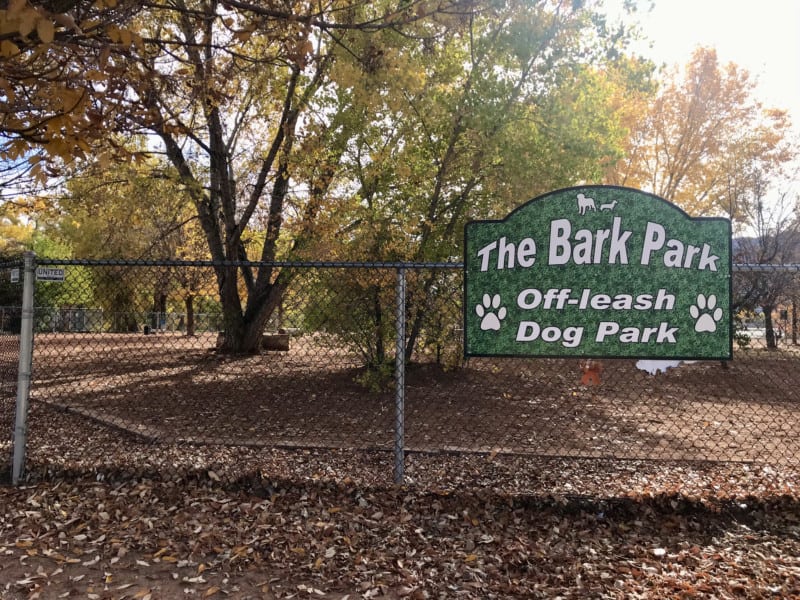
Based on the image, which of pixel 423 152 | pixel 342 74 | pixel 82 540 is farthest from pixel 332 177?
pixel 82 540

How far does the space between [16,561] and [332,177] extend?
714 cm

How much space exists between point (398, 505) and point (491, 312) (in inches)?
55.6

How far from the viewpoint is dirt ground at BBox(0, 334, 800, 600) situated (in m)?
2.95

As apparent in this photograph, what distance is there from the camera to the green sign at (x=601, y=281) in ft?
12.3

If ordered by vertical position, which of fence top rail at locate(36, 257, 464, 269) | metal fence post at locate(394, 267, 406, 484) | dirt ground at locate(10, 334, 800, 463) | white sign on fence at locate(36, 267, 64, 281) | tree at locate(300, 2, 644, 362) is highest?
tree at locate(300, 2, 644, 362)

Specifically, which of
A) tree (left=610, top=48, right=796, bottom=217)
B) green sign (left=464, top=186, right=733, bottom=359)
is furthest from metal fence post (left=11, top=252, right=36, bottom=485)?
tree (left=610, top=48, right=796, bottom=217)

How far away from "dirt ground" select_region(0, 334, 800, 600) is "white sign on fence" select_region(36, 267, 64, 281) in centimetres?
138

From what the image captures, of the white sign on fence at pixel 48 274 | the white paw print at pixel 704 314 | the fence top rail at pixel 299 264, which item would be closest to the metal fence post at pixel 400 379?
the fence top rail at pixel 299 264

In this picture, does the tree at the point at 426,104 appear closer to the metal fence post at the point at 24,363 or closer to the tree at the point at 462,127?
the tree at the point at 462,127

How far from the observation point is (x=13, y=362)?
31.3 feet

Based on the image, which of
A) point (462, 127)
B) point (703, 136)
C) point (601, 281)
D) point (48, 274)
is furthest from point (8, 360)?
point (703, 136)

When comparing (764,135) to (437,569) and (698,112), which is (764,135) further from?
(437,569)

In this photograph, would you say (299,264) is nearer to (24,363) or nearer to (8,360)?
(24,363)

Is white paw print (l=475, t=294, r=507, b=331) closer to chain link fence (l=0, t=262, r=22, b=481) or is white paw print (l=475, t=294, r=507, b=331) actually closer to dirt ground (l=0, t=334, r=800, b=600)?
dirt ground (l=0, t=334, r=800, b=600)
